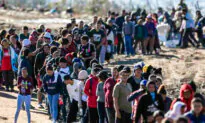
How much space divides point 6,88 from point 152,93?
9596 mm

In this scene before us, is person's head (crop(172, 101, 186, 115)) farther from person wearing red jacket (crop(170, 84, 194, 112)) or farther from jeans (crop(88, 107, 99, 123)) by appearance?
jeans (crop(88, 107, 99, 123))

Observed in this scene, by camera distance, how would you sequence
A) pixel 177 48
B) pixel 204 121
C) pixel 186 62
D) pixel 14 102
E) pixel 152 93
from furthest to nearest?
pixel 177 48 → pixel 186 62 → pixel 14 102 → pixel 152 93 → pixel 204 121

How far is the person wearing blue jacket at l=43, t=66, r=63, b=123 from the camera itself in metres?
17.5

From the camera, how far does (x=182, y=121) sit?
36.2 ft

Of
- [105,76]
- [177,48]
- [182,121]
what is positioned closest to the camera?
[182,121]

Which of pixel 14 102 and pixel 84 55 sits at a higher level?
pixel 84 55

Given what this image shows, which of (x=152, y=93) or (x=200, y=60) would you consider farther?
(x=200, y=60)

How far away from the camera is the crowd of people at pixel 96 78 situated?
1398 cm

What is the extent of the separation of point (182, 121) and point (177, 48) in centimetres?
1863

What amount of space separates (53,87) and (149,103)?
416cm

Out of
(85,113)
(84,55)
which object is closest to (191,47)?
(84,55)

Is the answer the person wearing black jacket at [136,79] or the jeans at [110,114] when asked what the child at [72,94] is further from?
the person wearing black jacket at [136,79]

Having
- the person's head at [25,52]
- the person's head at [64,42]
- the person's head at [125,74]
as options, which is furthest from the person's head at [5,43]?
the person's head at [125,74]

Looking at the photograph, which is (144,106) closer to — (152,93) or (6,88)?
(152,93)
